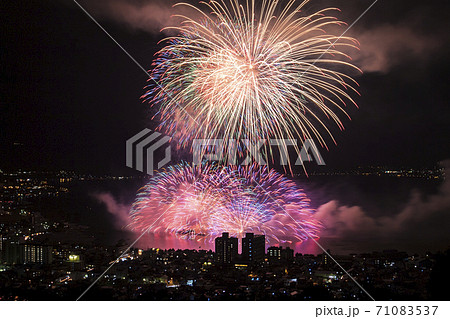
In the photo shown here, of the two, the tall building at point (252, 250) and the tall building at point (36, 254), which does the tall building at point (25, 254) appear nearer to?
the tall building at point (36, 254)

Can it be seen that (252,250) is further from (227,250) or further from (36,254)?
(36,254)

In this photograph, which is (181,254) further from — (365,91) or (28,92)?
(365,91)

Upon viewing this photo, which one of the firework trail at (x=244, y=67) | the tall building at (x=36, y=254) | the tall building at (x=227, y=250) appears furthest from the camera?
the tall building at (x=36, y=254)

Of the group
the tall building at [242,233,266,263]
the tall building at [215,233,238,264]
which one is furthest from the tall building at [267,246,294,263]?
the tall building at [215,233,238,264]

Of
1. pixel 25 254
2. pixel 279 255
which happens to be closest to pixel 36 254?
pixel 25 254

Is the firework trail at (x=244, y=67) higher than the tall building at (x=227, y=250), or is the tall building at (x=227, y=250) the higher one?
the firework trail at (x=244, y=67)

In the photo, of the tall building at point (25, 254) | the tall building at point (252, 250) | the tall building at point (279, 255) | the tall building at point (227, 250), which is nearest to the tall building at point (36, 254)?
the tall building at point (25, 254)

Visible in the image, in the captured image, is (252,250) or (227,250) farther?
Result: (252,250)

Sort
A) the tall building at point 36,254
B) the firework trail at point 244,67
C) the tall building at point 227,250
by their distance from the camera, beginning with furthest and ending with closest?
the tall building at point 36,254 → the tall building at point 227,250 → the firework trail at point 244,67
